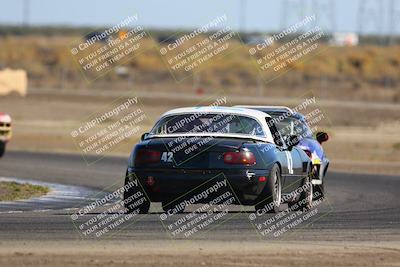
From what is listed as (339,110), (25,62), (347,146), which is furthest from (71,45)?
(347,146)

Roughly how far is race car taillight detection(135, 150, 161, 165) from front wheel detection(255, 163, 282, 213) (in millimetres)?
1372

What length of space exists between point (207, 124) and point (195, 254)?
4.79 metres

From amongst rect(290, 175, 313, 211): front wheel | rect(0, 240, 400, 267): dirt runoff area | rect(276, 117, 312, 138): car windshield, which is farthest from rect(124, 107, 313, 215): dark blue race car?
rect(276, 117, 312, 138): car windshield

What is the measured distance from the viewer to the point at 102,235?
13.7 metres

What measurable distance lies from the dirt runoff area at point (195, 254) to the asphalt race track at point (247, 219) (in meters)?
0.60

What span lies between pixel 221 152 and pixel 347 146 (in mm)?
25368

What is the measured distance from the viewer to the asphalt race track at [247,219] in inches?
549

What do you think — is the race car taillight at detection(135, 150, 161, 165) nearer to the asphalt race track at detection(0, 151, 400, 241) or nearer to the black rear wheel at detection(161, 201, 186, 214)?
the asphalt race track at detection(0, 151, 400, 241)

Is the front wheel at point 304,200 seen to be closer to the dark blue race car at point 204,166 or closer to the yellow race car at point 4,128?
the dark blue race car at point 204,166

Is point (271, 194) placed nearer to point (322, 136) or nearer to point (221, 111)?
point (221, 111)

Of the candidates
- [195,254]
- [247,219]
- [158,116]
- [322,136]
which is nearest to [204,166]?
[247,219]

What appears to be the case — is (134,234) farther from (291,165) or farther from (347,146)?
(347,146)

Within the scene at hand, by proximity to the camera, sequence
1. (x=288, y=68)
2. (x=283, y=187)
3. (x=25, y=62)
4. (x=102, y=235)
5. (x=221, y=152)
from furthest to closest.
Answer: (x=25, y=62) → (x=288, y=68) → (x=283, y=187) → (x=221, y=152) → (x=102, y=235)

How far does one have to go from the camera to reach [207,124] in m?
16.9
